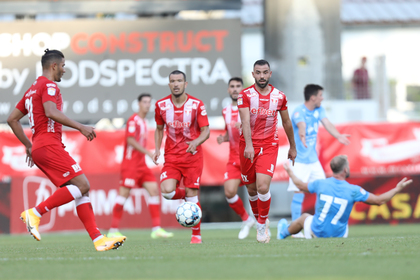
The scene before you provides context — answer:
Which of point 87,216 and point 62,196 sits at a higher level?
point 62,196

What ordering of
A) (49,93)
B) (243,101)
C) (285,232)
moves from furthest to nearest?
(285,232)
(243,101)
(49,93)

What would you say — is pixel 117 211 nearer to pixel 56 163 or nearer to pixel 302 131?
pixel 302 131

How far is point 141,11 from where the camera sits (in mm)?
14680

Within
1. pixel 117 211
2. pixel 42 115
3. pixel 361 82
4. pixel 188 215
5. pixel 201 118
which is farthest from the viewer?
pixel 361 82

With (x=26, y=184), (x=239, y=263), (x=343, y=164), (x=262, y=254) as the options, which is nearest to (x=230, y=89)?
(x=343, y=164)

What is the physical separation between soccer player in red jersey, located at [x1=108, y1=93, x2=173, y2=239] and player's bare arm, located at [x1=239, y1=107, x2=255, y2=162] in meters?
3.61

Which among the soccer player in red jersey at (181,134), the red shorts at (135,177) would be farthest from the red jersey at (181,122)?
the red shorts at (135,177)

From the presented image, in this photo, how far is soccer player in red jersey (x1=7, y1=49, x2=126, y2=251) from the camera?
6.59 metres

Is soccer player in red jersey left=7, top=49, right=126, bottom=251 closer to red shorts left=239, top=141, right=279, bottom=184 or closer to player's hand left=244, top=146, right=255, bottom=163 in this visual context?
player's hand left=244, top=146, right=255, bottom=163

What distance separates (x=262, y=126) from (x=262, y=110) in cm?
21

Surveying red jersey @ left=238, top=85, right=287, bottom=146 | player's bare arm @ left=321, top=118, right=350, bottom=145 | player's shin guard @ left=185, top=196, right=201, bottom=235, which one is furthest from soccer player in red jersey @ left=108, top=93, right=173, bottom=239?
red jersey @ left=238, top=85, right=287, bottom=146

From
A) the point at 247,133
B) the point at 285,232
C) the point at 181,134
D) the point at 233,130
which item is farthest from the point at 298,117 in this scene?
the point at 247,133

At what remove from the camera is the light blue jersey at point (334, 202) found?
802 centimetres

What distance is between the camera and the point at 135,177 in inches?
429
